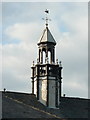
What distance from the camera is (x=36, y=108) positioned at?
66188 mm

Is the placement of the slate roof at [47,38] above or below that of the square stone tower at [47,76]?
above

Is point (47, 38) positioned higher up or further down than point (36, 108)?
higher up

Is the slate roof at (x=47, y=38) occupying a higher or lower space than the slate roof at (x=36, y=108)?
higher

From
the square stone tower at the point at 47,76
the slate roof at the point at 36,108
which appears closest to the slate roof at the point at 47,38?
the square stone tower at the point at 47,76

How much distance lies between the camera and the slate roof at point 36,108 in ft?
204

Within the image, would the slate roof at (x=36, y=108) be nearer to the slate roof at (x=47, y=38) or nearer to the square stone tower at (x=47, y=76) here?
the square stone tower at (x=47, y=76)

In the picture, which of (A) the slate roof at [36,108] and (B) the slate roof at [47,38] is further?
(B) the slate roof at [47,38]

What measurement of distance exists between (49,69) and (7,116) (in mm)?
12179

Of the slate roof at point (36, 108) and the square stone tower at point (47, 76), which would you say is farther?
the square stone tower at point (47, 76)

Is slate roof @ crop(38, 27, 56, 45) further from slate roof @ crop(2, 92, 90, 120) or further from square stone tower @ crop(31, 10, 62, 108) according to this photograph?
slate roof @ crop(2, 92, 90, 120)

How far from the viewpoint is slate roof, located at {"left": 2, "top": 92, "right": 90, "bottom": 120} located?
2453 inches

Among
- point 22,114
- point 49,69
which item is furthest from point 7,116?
point 49,69

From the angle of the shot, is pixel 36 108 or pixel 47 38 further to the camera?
pixel 47 38

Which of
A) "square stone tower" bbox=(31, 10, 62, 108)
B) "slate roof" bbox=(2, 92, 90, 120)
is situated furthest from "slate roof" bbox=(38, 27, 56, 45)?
"slate roof" bbox=(2, 92, 90, 120)
